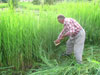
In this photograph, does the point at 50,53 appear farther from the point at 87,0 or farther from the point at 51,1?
the point at 87,0

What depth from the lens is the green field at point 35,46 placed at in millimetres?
2248

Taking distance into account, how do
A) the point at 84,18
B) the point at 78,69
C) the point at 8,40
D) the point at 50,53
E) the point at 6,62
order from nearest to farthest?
the point at 78,69, the point at 8,40, the point at 6,62, the point at 50,53, the point at 84,18

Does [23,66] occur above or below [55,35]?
below

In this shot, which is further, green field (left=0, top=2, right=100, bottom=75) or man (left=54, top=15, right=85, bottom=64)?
man (left=54, top=15, right=85, bottom=64)

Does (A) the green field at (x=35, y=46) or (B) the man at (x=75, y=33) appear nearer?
(A) the green field at (x=35, y=46)

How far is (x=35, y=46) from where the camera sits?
2604mm

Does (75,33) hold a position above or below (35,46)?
above

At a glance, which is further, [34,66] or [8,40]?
[34,66]

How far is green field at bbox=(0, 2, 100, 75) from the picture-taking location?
225cm

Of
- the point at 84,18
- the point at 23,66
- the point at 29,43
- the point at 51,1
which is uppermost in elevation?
the point at 51,1

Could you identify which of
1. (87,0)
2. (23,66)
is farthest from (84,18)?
(23,66)

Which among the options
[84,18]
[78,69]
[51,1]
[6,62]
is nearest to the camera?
[78,69]

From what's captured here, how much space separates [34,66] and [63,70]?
582mm

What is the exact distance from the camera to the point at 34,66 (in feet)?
8.21
